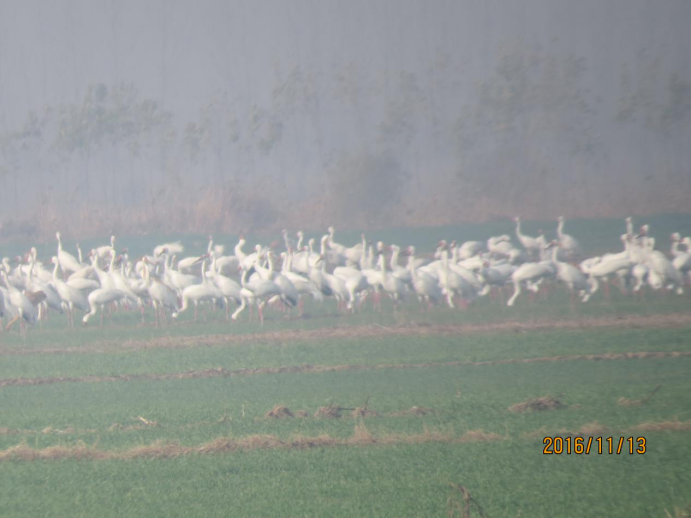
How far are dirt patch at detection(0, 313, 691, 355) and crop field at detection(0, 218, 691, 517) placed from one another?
66 millimetres

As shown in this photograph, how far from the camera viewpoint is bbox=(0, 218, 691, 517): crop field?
8.38 meters

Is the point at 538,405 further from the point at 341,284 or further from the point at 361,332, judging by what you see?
the point at 341,284

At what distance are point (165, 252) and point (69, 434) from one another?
15688 millimetres

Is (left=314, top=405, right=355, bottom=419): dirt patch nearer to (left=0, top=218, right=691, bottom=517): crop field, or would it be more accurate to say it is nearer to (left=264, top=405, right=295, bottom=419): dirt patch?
(left=0, top=218, right=691, bottom=517): crop field

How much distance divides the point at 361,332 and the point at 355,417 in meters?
7.76

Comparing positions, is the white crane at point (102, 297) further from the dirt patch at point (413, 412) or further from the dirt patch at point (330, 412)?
the dirt patch at point (413, 412)

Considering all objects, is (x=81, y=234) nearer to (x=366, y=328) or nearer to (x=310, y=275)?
(x=310, y=275)


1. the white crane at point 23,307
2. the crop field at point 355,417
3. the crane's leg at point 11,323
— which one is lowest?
the crop field at point 355,417

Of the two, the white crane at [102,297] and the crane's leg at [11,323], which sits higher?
the white crane at [102,297]
